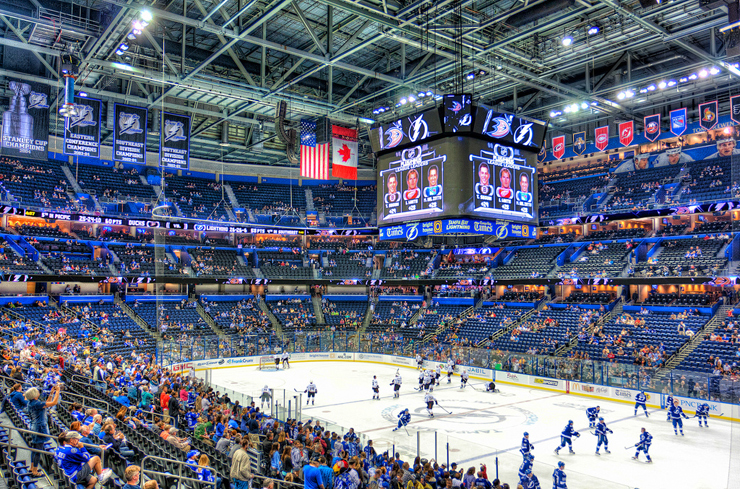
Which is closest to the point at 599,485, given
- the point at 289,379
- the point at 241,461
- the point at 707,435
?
the point at 241,461

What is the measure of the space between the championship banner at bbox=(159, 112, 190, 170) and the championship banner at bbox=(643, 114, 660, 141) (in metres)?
25.7

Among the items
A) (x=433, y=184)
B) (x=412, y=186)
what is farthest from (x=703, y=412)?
(x=412, y=186)

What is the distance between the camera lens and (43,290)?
4125 cm

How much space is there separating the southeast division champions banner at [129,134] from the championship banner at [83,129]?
91cm

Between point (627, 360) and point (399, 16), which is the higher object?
point (399, 16)

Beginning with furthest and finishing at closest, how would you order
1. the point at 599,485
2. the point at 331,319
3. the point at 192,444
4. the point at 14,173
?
the point at 331,319, the point at 14,173, the point at 192,444, the point at 599,485

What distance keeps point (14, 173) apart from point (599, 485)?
45734mm

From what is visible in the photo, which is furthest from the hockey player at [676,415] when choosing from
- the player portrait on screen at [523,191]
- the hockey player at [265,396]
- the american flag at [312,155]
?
the american flag at [312,155]

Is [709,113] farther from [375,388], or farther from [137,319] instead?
[137,319]

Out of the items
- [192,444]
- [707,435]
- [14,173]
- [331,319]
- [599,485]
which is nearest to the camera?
[599,485]

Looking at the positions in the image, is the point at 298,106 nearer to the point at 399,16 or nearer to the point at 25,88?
the point at 399,16

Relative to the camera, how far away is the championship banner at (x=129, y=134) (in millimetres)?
23691

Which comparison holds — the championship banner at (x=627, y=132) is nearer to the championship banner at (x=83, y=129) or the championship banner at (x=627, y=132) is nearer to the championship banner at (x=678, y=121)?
the championship banner at (x=678, y=121)

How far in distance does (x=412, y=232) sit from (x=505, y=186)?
348 centimetres
